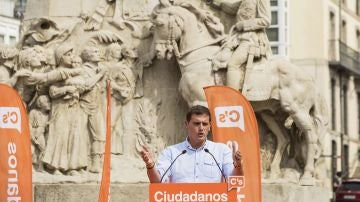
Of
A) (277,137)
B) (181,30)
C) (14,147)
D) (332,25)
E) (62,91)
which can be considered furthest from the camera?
(332,25)

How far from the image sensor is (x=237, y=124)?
16031 mm

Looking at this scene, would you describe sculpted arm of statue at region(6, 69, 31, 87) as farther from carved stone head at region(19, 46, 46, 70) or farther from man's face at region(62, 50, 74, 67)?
man's face at region(62, 50, 74, 67)

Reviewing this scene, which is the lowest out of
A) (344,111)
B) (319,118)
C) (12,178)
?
(12,178)

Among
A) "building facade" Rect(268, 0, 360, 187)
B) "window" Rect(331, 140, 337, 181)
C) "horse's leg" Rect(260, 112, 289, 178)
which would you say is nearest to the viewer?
"horse's leg" Rect(260, 112, 289, 178)

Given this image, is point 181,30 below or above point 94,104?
above

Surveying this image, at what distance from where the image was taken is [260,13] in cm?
1814

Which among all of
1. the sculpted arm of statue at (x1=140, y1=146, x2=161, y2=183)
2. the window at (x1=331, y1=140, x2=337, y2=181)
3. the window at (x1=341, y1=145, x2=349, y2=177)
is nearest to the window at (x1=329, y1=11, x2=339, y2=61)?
the window at (x1=331, y1=140, x2=337, y2=181)

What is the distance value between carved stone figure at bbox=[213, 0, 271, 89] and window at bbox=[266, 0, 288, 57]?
33.0 metres

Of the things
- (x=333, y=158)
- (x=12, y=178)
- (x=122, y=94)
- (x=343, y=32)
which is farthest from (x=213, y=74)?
(x=343, y=32)

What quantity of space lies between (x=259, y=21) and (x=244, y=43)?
40 centimetres

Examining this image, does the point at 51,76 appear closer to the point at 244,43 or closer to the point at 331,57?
the point at 244,43

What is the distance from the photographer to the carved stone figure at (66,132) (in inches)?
722

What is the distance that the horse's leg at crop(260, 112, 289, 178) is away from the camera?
18.6 metres

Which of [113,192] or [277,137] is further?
[277,137]
